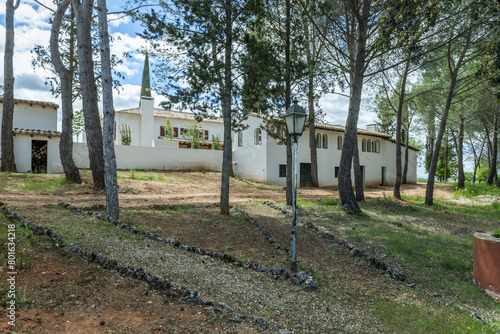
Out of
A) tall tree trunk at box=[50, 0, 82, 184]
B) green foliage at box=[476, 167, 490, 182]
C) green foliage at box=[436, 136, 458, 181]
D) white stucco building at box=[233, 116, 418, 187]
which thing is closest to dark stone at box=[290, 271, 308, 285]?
tall tree trunk at box=[50, 0, 82, 184]

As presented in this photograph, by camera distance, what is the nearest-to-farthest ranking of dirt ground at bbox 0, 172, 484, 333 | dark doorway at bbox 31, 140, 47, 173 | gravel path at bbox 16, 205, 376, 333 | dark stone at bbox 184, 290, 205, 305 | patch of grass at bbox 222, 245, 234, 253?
1. dirt ground at bbox 0, 172, 484, 333
2. dark stone at bbox 184, 290, 205, 305
3. gravel path at bbox 16, 205, 376, 333
4. patch of grass at bbox 222, 245, 234, 253
5. dark doorway at bbox 31, 140, 47, 173

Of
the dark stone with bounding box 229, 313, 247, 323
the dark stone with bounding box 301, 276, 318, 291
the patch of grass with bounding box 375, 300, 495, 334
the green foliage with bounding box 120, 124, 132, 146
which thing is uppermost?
the green foliage with bounding box 120, 124, 132, 146

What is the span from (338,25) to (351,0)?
131 centimetres

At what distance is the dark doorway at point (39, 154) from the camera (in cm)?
1989

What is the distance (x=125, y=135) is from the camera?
2845cm

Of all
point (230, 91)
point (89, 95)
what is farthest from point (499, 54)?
point (89, 95)

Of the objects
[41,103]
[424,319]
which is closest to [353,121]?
[424,319]

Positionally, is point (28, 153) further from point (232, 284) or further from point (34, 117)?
point (232, 284)

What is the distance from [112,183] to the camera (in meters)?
7.64

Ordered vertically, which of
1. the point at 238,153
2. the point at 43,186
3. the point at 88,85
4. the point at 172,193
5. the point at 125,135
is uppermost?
the point at 88,85

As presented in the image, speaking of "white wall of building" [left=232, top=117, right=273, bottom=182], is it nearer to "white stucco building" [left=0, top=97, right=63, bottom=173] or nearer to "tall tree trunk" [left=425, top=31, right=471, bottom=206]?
"tall tree trunk" [left=425, top=31, right=471, bottom=206]

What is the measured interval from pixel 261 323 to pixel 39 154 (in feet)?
72.4

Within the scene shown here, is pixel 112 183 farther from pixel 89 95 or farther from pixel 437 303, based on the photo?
pixel 437 303

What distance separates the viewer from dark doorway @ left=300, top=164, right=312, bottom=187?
77.6 feet
